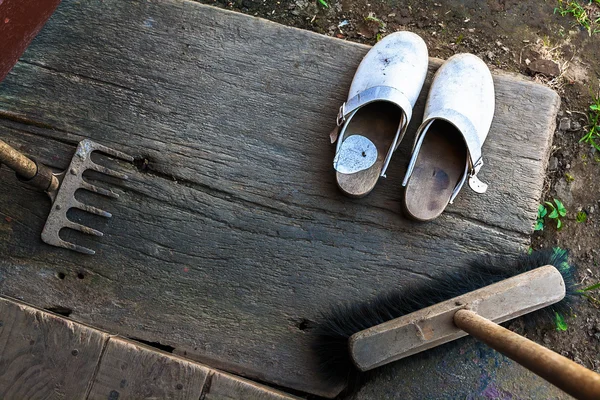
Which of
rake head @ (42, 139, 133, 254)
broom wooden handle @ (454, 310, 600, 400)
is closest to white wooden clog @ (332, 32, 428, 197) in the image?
broom wooden handle @ (454, 310, 600, 400)

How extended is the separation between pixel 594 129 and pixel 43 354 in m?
2.42

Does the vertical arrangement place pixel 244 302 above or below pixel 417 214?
below

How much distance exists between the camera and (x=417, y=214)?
6.10 ft

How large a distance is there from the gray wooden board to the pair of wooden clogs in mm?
84

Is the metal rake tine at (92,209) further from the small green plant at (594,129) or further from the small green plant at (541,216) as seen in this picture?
the small green plant at (594,129)

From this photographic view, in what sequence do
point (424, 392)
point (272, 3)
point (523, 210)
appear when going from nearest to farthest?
point (424, 392) < point (523, 210) < point (272, 3)

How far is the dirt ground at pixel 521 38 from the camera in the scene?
2.28m

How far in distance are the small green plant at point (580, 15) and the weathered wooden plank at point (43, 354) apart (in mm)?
2457

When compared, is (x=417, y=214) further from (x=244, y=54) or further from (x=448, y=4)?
(x=448, y=4)

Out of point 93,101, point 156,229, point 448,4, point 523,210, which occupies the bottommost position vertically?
point 156,229

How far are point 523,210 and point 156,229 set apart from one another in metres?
1.39

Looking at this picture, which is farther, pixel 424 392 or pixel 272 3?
pixel 272 3

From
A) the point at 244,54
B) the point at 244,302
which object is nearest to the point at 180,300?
the point at 244,302

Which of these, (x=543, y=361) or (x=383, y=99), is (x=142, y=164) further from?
(x=543, y=361)
